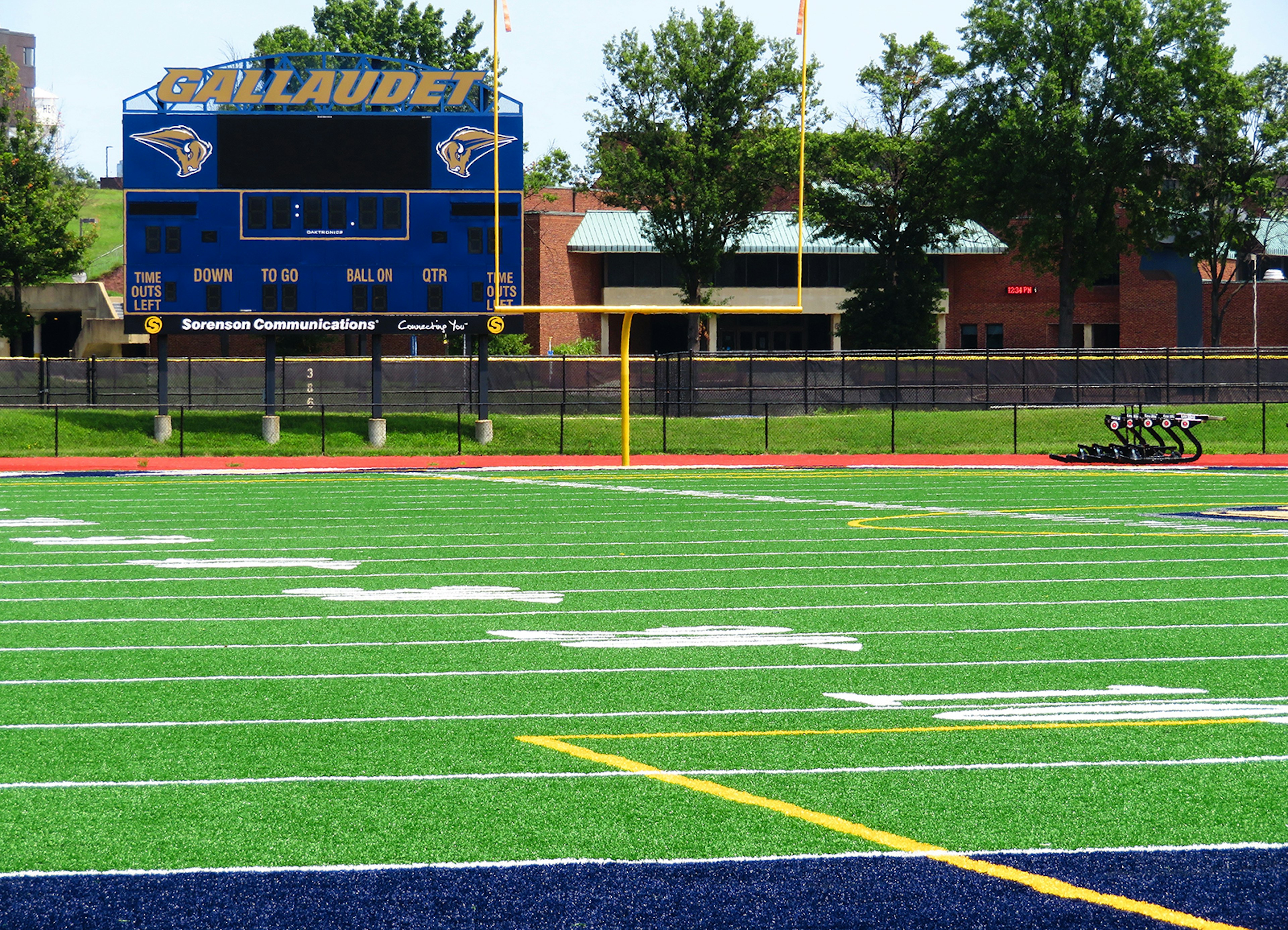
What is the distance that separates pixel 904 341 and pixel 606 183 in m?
13.2

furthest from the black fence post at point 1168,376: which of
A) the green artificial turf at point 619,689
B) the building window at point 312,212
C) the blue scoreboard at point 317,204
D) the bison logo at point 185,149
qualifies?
the green artificial turf at point 619,689

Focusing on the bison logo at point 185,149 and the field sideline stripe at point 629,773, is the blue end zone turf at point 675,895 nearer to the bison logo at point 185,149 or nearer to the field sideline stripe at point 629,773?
the field sideline stripe at point 629,773

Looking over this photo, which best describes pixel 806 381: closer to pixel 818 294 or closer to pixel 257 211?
pixel 257 211

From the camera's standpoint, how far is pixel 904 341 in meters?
57.9

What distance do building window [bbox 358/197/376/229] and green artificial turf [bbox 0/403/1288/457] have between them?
426cm

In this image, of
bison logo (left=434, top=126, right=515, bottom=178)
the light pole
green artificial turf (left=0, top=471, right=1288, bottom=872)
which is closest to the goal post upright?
bison logo (left=434, top=126, right=515, bottom=178)

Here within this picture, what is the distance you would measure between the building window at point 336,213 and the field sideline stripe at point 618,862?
28.1 m

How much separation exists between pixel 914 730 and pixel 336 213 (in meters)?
27.0

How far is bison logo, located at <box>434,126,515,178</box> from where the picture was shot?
31.7 metres

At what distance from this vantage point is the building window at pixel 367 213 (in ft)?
104

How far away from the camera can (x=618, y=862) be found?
4855 millimetres

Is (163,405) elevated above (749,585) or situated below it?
above

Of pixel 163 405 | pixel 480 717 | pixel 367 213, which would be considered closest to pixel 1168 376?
pixel 367 213

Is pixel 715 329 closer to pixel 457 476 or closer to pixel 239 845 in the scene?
pixel 457 476
